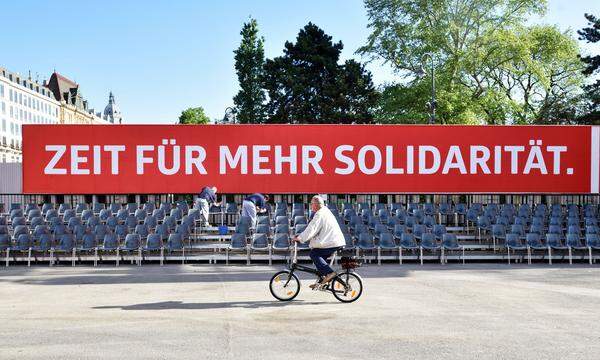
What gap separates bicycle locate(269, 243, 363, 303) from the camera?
9883 millimetres

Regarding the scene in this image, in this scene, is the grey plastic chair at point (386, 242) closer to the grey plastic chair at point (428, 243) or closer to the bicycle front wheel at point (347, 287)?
the grey plastic chair at point (428, 243)

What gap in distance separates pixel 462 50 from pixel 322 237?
29013 millimetres

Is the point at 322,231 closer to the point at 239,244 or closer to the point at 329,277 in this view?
the point at 329,277

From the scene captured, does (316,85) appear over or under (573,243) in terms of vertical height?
over

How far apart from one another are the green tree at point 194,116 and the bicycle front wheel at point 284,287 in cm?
7377

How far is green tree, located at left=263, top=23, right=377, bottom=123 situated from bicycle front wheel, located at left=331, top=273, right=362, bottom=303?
107 ft

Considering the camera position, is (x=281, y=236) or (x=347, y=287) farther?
(x=281, y=236)

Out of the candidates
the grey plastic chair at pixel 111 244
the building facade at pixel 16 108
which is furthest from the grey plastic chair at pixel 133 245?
the building facade at pixel 16 108

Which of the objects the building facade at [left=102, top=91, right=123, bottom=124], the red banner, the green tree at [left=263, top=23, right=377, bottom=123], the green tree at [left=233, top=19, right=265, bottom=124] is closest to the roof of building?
the building facade at [left=102, top=91, right=123, bottom=124]

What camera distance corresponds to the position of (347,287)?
9.88m

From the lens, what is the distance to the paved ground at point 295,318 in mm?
6883

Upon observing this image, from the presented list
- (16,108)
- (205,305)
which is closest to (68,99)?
(16,108)

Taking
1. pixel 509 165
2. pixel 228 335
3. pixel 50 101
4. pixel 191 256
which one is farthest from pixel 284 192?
pixel 50 101

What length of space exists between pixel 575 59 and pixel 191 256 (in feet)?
112
